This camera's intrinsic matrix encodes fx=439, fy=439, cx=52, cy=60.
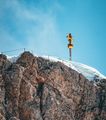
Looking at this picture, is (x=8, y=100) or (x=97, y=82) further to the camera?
(x=97, y=82)

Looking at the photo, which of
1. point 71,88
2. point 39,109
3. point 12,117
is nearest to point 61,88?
point 71,88

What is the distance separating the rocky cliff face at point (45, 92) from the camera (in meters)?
68.4

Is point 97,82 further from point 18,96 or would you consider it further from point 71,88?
point 18,96

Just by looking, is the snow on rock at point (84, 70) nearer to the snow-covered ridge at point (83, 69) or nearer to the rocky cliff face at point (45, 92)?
the snow-covered ridge at point (83, 69)

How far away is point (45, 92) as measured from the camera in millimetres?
71500

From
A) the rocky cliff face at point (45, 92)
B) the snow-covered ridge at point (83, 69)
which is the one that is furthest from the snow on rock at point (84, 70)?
the rocky cliff face at point (45, 92)

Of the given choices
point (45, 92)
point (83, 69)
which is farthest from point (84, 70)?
point (45, 92)

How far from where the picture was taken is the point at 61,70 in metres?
76.6

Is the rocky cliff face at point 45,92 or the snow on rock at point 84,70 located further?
the snow on rock at point 84,70

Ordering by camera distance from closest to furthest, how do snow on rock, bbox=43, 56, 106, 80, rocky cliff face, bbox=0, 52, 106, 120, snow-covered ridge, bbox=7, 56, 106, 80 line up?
rocky cliff face, bbox=0, 52, 106, 120
snow-covered ridge, bbox=7, 56, 106, 80
snow on rock, bbox=43, 56, 106, 80

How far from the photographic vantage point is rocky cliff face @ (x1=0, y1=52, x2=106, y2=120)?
68.4 m

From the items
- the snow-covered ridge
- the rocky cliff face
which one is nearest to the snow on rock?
the snow-covered ridge

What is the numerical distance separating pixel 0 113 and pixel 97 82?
23.0 m

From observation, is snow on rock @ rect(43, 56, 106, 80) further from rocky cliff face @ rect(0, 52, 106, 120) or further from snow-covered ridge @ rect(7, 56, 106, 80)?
rocky cliff face @ rect(0, 52, 106, 120)
